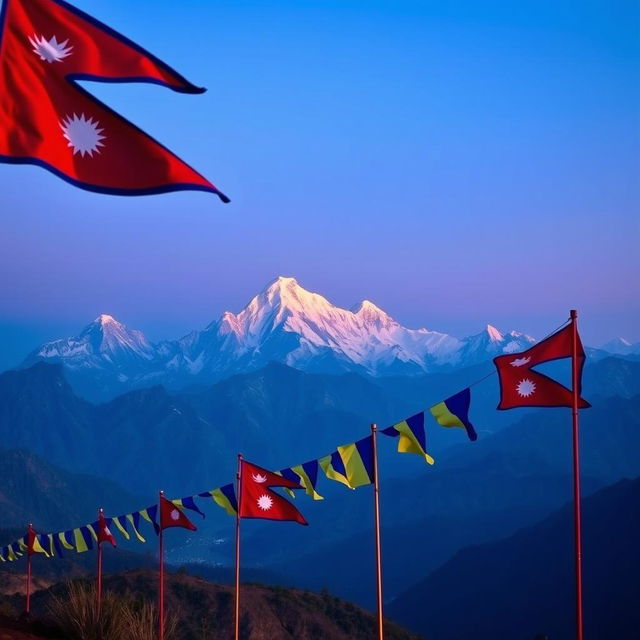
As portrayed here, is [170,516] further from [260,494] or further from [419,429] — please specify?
[419,429]

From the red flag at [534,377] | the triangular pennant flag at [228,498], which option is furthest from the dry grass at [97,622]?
the triangular pennant flag at [228,498]

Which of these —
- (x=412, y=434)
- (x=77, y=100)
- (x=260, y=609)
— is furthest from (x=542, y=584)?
(x=77, y=100)

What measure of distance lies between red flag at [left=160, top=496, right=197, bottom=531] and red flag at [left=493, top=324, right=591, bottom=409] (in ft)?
43.0

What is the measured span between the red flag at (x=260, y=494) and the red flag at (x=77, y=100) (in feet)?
38.1

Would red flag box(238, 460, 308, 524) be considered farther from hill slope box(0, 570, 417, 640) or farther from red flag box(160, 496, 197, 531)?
hill slope box(0, 570, 417, 640)

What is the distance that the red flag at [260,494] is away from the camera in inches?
794

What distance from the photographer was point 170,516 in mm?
26688

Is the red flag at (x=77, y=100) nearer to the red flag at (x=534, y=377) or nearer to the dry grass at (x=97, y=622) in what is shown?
the dry grass at (x=97, y=622)

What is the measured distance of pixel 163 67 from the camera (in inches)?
381

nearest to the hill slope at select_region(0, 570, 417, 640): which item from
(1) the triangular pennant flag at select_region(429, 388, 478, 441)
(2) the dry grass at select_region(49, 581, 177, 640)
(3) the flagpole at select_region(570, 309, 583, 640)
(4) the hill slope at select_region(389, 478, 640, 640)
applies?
(1) the triangular pennant flag at select_region(429, 388, 478, 441)

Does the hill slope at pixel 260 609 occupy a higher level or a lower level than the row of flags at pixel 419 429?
lower

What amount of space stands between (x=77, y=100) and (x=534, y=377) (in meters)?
9.59

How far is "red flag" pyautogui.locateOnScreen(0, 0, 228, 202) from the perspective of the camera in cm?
962

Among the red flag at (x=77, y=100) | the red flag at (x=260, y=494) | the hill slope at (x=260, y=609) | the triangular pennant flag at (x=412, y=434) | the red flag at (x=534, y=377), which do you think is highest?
the red flag at (x=77, y=100)
